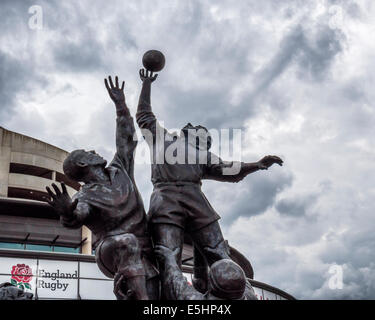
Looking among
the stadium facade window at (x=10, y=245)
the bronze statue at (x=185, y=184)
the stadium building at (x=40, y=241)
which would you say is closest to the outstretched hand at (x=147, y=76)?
the bronze statue at (x=185, y=184)

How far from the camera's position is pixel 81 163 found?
19.6 ft

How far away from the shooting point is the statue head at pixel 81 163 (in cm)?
597

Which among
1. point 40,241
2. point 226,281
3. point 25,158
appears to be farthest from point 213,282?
point 25,158

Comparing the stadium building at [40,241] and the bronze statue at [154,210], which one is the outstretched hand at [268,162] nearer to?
the bronze statue at [154,210]

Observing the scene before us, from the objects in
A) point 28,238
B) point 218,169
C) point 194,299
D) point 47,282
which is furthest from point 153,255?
point 28,238

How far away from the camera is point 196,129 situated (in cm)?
664

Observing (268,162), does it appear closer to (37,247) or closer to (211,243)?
(211,243)

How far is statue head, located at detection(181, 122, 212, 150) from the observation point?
6551 mm

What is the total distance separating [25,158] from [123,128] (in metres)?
30.3

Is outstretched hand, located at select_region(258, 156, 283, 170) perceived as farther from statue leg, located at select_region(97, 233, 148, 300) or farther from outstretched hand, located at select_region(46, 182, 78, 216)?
outstretched hand, located at select_region(46, 182, 78, 216)

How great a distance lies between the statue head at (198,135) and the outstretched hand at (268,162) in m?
0.68

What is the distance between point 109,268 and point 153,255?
1.63 ft

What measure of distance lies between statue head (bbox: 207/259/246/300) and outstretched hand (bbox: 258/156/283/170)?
1.59 metres
